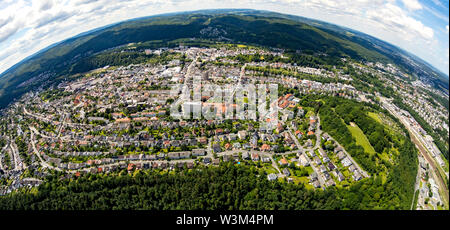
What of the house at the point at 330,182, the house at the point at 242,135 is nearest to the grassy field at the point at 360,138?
the house at the point at 330,182

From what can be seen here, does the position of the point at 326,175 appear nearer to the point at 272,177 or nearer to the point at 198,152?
the point at 272,177

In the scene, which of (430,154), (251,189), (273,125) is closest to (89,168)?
(251,189)

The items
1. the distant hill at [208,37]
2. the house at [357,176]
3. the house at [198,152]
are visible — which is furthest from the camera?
the distant hill at [208,37]

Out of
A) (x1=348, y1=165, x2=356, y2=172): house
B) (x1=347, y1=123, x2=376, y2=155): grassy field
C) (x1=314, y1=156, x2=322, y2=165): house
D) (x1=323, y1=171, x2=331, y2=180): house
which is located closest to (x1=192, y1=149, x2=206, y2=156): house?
(x1=314, y1=156, x2=322, y2=165): house

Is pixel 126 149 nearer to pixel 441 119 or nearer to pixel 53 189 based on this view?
pixel 53 189

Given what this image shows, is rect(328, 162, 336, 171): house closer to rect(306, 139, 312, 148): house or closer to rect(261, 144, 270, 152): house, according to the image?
rect(306, 139, 312, 148): house

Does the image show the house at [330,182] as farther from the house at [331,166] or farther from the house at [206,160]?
the house at [206,160]

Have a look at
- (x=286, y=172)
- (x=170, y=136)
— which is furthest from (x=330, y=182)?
(x=170, y=136)

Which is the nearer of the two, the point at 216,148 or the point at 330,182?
the point at 330,182
